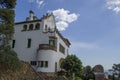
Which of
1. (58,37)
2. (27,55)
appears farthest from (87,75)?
(27,55)

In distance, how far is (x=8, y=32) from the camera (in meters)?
17.9

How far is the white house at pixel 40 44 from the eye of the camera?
130 ft

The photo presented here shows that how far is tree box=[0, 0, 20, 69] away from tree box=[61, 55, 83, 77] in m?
22.4

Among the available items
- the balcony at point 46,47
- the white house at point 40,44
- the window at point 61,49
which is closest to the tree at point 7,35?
the balcony at point 46,47

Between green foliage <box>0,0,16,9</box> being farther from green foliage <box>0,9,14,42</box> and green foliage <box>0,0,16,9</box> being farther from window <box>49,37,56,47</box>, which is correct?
window <box>49,37,56,47</box>

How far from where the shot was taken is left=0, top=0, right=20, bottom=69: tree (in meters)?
16.9

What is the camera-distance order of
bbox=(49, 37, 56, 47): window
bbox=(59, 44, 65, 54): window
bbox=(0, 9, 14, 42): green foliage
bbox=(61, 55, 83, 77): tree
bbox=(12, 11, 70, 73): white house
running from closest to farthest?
1. bbox=(0, 9, 14, 42): green foliage
2. bbox=(61, 55, 83, 77): tree
3. bbox=(12, 11, 70, 73): white house
4. bbox=(49, 37, 56, 47): window
5. bbox=(59, 44, 65, 54): window

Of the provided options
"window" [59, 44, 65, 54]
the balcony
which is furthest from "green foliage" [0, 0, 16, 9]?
"window" [59, 44, 65, 54]

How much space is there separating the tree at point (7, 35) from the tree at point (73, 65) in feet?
73.5

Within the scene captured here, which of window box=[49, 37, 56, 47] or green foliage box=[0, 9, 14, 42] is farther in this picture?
window box=[49, 37, 56, 47]

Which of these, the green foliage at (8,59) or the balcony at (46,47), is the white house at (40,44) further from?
the green foliage at (8,59)

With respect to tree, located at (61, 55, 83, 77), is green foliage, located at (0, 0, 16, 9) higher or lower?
higher

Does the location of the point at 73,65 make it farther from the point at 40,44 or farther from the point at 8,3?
the point at 8,3

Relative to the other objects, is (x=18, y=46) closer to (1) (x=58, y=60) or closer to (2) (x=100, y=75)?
(1) (x=58, y=60)
